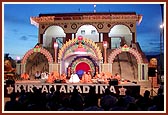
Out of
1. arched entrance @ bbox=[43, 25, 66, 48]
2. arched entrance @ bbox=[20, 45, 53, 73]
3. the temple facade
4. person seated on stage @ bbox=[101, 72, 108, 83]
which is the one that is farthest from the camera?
arched entrance @ bbox=[43, 25, 66, 48]

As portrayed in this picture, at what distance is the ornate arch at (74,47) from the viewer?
42.4 feet

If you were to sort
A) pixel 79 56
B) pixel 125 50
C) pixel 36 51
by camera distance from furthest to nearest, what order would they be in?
1. pixel 79 56
2. pixel 36 51
3. pixel 125 50

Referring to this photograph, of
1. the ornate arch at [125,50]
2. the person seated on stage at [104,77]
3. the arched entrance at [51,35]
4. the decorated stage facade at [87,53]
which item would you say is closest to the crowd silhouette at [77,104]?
the person seated on stage at [104,77]

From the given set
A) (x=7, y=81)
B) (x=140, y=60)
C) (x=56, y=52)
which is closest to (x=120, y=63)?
(x=140, y=60)

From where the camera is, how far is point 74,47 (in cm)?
1336

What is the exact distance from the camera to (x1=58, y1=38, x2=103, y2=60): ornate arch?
12938 millimetres

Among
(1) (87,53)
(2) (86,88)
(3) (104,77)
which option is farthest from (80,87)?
(1) (87,53)

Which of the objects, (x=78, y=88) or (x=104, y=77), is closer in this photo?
(x=78, y=88)

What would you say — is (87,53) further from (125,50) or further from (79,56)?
(125,50)

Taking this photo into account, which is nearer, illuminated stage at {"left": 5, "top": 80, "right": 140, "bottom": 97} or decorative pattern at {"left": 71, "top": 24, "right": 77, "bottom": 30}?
illuminated stage at {"left": 5, "top": 80, "right": 140, "bottom": 97}

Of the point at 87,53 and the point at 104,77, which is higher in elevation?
the point at 87,53

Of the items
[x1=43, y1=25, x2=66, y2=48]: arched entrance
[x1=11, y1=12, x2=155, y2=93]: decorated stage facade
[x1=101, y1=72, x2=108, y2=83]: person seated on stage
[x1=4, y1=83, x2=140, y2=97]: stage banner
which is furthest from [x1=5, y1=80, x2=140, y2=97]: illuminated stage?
[x1=43, y1=25, x2=66, y2=48]: arched entrance

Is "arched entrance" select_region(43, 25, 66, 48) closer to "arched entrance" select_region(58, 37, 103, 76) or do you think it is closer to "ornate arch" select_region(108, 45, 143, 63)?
"arched entrance" select_region(58, 37, 103, 76)

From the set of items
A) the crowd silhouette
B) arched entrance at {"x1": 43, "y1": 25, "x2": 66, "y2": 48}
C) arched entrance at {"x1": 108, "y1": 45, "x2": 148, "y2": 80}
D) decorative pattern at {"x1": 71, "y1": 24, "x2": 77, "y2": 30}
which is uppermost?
decorative pattern at {"x1": 71, "y1": 24, "x2": 77, "y2": 30}
